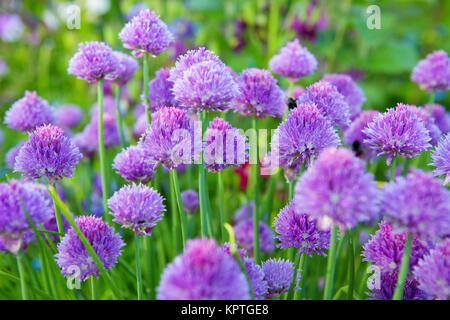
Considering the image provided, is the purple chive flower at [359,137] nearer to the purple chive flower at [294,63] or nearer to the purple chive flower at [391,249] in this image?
the purple chive flower at [294,63]

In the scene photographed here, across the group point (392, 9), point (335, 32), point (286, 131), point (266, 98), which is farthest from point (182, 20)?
point (286, 131)

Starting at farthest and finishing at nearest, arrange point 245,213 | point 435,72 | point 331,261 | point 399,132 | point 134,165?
point 245,213 → point 435,72 → point 134,165 → point 399,132 → point 331,261

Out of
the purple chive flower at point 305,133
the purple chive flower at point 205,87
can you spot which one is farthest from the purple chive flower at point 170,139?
the purple chive flower at point 305,133

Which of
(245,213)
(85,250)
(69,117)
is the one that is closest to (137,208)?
(85,250)

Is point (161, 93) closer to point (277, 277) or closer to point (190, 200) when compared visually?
point (190, 200)

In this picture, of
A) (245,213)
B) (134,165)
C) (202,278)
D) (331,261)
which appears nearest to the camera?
(202,278)

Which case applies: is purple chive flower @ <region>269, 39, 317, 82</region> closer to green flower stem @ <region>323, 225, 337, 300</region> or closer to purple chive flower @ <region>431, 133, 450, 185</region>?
purple chive flower @ <region>431, 133, 450, 185</region>

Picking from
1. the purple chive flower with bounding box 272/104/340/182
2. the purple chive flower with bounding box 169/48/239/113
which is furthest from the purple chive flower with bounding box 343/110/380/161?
the purple chive flower with bounding box 169/48/239/113
